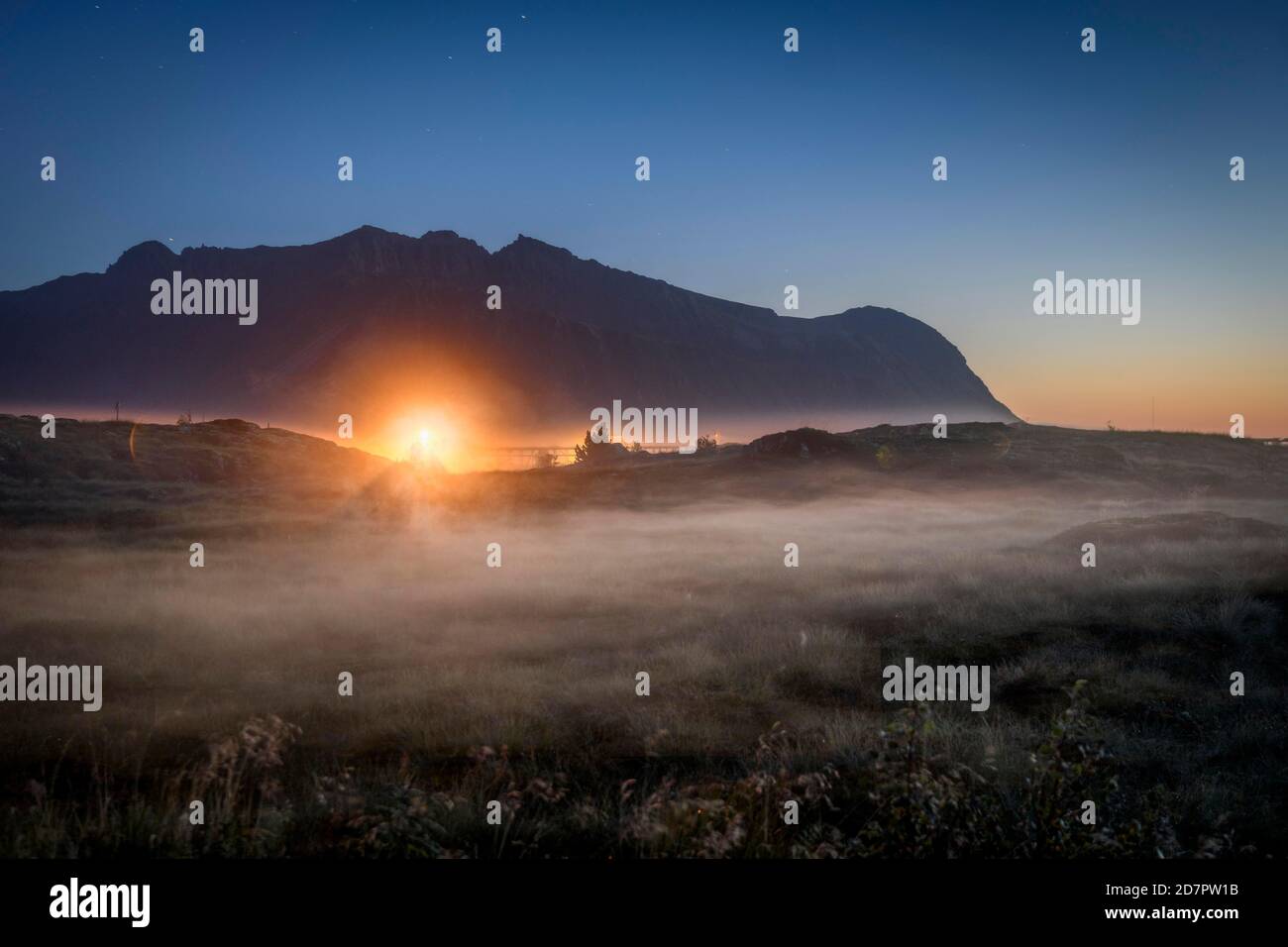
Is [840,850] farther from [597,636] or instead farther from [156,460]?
[156,460]

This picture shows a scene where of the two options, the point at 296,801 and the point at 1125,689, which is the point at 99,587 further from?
the point at 1125,689

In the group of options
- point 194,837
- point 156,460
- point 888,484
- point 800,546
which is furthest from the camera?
point 888,484

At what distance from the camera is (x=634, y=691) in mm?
9633

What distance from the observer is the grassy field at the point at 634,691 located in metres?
5.13

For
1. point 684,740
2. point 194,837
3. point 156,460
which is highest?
point 156,460

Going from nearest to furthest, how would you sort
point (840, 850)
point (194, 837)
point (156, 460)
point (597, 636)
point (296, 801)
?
point (194, 837), point (840, 850), point (296, 801), point (597, 636), point (156, 460)

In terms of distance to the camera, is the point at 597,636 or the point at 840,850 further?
the point at 597,636

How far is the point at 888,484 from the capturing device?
53469 mm

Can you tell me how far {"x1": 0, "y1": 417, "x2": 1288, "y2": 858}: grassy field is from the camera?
5.13m

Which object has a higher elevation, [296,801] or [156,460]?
[156,460]

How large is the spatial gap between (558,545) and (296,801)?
819 inches
